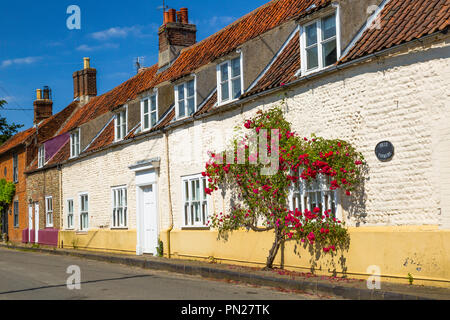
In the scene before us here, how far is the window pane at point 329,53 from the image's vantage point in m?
12.1

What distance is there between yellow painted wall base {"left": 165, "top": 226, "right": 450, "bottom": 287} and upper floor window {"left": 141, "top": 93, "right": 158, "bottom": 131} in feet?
21.2

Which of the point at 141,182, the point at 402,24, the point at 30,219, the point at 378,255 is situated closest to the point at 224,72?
the point at 141,182

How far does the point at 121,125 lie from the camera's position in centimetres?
2192

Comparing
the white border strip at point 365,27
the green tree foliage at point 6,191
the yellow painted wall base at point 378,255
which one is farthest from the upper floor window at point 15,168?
the white border strip at point 365,27

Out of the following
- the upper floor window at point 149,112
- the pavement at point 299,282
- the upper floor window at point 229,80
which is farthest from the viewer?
the upper floor window at point 149,112

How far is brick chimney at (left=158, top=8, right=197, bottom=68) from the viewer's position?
2211cm

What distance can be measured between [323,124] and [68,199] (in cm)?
1726

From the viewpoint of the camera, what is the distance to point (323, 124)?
12.1m

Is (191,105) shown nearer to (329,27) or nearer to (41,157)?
(329,27)

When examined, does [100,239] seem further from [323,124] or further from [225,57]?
[323,124]

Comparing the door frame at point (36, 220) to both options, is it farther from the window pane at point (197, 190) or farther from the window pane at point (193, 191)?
the window pane at point (197, 190)

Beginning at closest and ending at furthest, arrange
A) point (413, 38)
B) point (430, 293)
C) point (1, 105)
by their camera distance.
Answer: point (430, 293) → point (413, 38) → point (1, 105)

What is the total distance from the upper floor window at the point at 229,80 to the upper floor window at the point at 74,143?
11.9 meters
